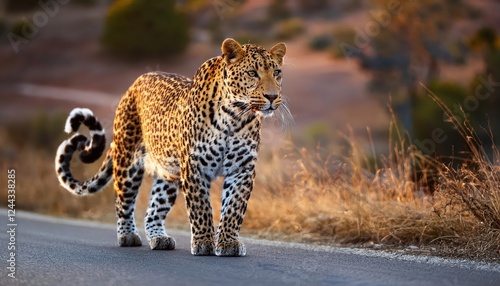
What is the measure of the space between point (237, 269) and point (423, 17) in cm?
4096

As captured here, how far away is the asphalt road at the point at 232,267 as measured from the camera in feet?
23.8

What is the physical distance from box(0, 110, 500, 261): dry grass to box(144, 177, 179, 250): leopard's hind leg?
1487mm

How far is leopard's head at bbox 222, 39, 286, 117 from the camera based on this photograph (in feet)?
28.8

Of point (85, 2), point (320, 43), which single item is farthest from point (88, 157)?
point (85, 2)

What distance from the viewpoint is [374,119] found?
50125mm

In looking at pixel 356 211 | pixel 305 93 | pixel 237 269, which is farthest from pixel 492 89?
pixel 237 269

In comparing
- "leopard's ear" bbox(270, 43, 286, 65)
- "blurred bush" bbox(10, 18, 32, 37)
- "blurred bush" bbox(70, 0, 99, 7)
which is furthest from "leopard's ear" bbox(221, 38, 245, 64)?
"blurred bush" bbox(70, 0, 99, 7)

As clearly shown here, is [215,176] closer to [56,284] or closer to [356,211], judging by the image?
[356,211]

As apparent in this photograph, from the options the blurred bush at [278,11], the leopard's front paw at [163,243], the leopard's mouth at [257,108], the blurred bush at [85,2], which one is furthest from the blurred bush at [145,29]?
the leopard's mouth at [257,108]

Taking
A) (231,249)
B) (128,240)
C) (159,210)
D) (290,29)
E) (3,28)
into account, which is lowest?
(231,249)

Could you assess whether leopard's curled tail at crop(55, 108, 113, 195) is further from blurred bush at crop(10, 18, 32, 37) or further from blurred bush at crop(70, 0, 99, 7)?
blurred bush at crop(70, 0, 99, 7)

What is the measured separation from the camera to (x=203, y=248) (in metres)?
9.02

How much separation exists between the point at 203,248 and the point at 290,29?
5073 cm

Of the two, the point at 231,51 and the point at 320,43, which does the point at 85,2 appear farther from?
the point at 231,51
